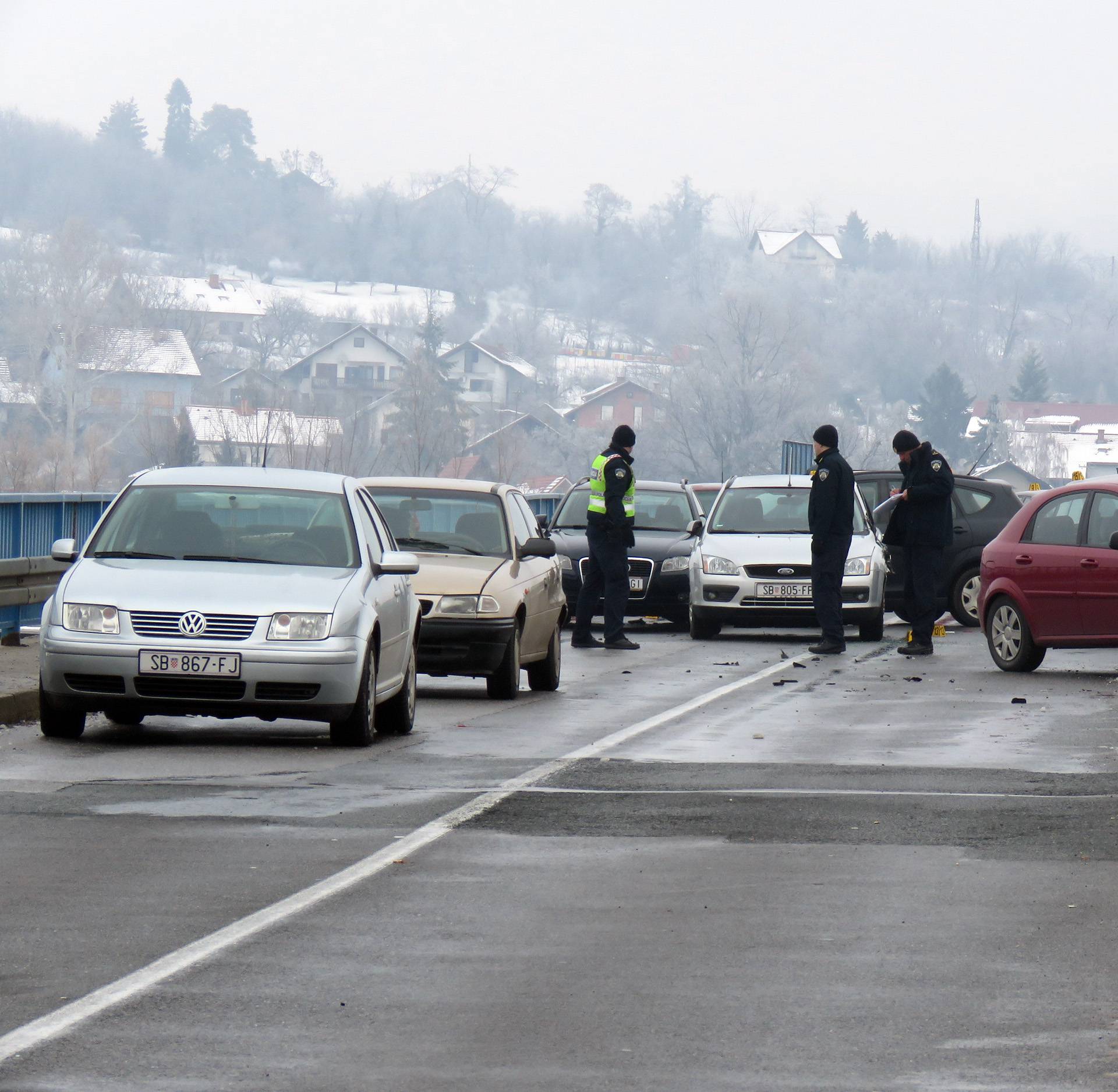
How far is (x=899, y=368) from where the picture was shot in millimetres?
186375

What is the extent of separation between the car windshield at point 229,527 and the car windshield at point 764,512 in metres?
11.2

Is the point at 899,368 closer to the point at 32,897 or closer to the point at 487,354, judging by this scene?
the point at 487,354

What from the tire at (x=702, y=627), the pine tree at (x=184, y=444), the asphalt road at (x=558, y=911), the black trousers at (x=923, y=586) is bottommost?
the tire at (x=702, y=627)

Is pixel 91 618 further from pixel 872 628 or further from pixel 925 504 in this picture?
pixel 872 628

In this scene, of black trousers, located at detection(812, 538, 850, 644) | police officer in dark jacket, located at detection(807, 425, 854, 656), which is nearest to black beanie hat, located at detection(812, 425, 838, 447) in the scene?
police officer in dark jacket, located at detection(807, 425, 854, 656)

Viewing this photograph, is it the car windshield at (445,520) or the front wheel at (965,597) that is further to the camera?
the front wheel at (965,597)

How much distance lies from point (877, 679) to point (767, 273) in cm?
18203

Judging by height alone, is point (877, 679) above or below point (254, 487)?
below

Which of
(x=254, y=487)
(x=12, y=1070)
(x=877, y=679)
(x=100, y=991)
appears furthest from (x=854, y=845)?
(x=877, y=679)

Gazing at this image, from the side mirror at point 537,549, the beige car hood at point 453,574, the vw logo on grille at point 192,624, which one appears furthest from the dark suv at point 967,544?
the vw logo on grille at point 192,624

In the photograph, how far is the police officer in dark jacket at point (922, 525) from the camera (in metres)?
20.3

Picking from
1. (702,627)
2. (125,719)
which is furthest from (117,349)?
(125,719)

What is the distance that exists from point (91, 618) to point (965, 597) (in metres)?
15.3

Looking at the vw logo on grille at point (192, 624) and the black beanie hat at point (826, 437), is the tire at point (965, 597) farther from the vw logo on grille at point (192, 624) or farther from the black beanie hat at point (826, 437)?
the vw logo on grille at point (192, 624)
